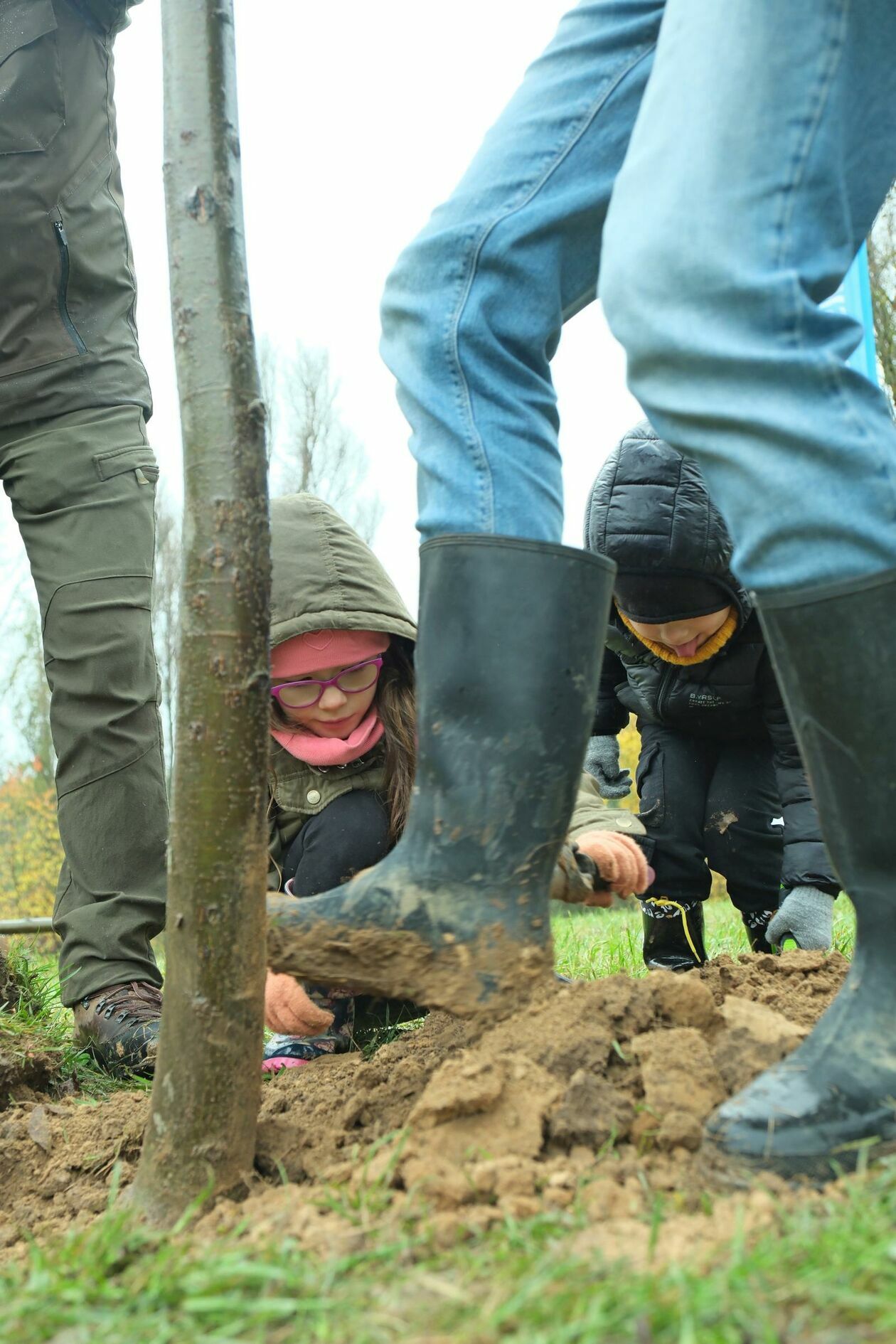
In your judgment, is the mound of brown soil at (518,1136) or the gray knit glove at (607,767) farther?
the gray knit glove at (607,767)

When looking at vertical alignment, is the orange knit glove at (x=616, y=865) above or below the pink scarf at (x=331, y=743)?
above

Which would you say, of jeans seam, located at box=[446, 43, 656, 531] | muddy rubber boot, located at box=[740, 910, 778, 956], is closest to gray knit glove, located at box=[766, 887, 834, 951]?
muddy rubber boot, located at box=[740, 910, 778, 956]

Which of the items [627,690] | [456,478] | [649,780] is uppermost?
[456,478]

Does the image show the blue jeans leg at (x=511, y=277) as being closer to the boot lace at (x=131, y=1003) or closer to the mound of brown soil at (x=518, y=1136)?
the mound of brown soil at (x=518, y=1136)

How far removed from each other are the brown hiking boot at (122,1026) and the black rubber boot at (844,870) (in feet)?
5.15

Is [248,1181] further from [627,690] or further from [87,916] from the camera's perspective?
[627,690]

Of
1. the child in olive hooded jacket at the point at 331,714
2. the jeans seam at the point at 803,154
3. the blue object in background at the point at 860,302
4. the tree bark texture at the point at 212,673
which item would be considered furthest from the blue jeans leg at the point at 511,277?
the blue object in background at the point at 860,302

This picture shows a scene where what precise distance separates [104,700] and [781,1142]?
2.04 meters

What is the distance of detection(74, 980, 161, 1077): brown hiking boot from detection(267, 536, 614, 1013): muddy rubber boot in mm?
1143

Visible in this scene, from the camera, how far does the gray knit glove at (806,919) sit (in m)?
3.35

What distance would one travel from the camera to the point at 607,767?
409 cm

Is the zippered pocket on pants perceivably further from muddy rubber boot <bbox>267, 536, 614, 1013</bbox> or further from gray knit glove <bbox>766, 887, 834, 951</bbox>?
gray knit glove <bbox>766, 887, 834, 951</bbox>

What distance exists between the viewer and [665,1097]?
4.67ft

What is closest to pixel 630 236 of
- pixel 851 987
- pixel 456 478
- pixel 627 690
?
pixel 456 478
